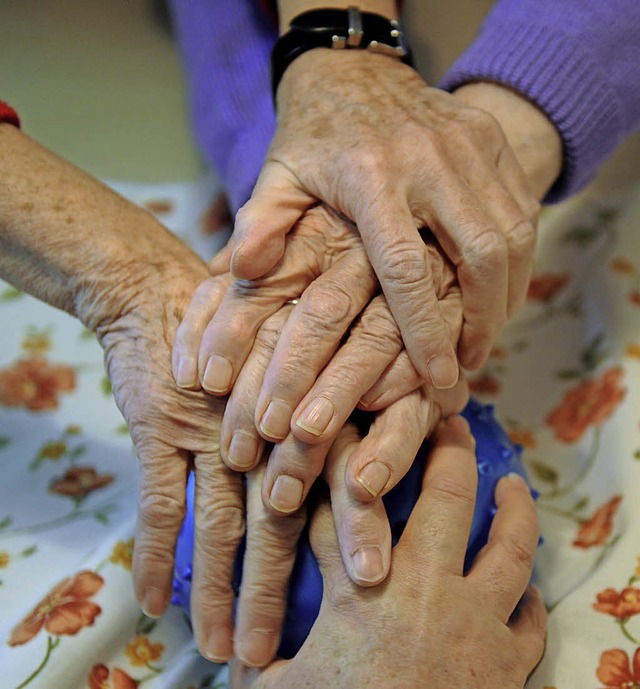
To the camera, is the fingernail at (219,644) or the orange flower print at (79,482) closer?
the fingernail at (219,644)

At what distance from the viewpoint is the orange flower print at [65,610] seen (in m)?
0.76

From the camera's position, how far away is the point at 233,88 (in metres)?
1.20

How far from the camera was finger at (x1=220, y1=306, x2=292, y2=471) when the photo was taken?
704 mm

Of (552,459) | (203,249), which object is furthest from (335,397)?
(203,249)

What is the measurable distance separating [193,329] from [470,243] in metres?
0.27

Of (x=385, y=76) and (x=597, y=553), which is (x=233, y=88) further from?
(x=597, y=553)

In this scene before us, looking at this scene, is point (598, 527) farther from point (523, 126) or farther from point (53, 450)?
point (53, 450)

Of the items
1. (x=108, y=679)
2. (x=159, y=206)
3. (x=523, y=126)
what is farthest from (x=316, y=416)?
(x=159, y=206)

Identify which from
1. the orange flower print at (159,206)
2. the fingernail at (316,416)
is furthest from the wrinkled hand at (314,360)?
the orange flower print at (159,206)

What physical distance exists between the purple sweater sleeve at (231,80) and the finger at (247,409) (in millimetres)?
439

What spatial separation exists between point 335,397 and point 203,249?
0.71 m

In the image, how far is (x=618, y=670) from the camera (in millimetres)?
740

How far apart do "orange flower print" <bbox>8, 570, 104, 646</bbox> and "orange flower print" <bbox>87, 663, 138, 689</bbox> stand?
0.04m

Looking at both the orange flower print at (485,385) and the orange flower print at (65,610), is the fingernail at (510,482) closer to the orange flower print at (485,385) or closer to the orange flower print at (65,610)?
the orange flower print at (485,385)
